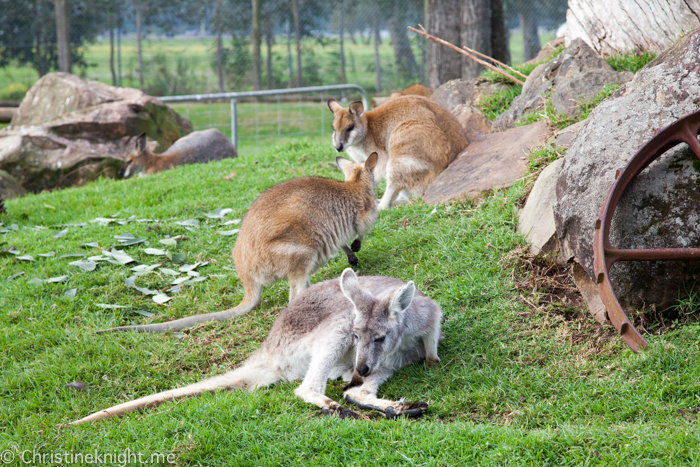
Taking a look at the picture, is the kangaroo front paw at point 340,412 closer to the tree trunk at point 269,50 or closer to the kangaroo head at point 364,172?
the kangaroo head at point 364,172

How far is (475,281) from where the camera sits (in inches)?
176

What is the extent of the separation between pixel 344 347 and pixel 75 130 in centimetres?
855

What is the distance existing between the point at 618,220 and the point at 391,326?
1.52m

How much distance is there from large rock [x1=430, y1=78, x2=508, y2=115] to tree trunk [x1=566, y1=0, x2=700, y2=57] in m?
1.17

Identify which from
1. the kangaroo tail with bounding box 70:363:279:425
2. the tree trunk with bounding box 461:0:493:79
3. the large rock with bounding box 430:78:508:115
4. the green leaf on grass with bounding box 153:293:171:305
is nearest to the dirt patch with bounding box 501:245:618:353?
the kangaroo tail with bounding box 70:363:279:425

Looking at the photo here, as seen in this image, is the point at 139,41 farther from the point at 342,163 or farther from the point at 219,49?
the point at 342,163

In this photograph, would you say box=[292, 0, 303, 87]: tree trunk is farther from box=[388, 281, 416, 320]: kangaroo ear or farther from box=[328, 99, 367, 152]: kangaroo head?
box=[388, 281, 416, 320]: kangaroo ear

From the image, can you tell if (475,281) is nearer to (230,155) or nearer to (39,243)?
(39,243)

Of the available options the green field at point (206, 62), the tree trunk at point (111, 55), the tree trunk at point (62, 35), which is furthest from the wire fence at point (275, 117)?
the tree trunk at point (62, 35)

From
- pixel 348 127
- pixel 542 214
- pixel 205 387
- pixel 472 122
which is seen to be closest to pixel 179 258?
pixel 205 387

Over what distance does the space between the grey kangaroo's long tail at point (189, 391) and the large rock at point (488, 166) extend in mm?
2877

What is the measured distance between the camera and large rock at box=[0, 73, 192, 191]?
9961 millimetres

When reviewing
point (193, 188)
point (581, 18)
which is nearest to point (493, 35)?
point (581, 18)

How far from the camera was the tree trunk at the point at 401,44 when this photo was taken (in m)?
14.2
